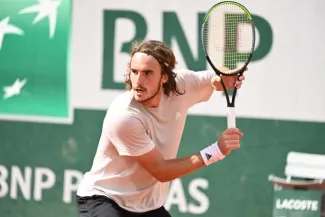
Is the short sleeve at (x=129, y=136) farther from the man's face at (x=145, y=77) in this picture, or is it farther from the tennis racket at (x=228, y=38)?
the tennis racket at (x=228, y=38)

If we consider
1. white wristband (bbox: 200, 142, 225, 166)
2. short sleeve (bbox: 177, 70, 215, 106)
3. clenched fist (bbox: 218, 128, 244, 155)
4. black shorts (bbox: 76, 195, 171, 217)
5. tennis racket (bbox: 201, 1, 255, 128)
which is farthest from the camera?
tennis racket (bbox: 201, 1, 255, 128)

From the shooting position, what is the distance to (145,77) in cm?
401

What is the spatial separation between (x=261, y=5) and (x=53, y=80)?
145 centimetres

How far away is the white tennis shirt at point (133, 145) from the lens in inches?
159

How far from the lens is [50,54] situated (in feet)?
19.5

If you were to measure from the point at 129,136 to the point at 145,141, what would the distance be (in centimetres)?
8

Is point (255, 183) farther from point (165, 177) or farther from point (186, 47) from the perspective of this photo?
point (165, 177)

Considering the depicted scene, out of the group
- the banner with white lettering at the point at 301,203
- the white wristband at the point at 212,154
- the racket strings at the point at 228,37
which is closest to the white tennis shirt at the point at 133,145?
the white wristband at the point at 212,154

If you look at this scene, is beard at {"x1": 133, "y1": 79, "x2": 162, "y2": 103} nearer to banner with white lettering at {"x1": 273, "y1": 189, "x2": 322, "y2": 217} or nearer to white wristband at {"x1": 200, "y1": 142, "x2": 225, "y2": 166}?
white wristband at {"x1": 200, "y1": 142, "x2": 225, "y2": 166}

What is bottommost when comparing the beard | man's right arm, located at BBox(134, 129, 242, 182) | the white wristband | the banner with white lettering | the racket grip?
the banner with white lettering

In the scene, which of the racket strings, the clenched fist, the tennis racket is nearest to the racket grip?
the clenched fist

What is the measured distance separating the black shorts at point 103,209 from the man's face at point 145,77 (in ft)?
1.69

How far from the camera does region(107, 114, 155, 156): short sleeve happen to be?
4.03 meters

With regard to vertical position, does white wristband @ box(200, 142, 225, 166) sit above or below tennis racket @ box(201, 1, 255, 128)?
below
